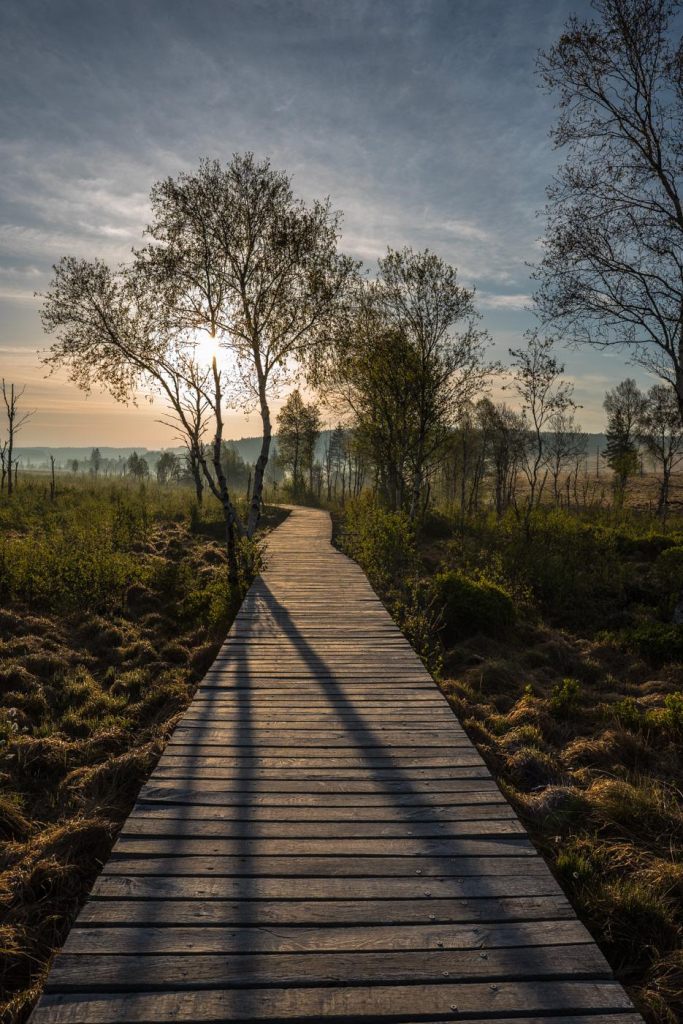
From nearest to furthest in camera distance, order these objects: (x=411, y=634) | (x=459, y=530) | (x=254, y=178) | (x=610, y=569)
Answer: (x=411, y=634)
(x=254, y=178)
(x=610, y=569)
(x=459, y=530)

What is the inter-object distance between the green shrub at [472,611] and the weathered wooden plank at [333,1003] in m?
8.15

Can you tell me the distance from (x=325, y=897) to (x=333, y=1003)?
57 cm

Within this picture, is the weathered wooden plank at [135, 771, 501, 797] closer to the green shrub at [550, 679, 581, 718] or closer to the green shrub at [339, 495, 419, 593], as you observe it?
the green shrub at [550, 679, 581, 718]

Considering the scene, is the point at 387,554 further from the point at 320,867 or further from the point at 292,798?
the point at 320,867

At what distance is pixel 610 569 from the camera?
13602 mm

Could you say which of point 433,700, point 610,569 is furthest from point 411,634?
point 610,569

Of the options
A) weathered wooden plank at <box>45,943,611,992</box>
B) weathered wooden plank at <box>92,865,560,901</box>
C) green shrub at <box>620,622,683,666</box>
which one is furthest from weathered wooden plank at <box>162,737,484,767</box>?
green shrub at <box>620,622,683,666</box>

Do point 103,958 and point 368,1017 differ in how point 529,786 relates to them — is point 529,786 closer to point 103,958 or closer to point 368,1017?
point 368,1017

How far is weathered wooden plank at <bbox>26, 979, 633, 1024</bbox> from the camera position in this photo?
2.04 metres

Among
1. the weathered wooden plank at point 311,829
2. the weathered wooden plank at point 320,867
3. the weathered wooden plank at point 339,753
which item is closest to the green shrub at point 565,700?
the weathered wooden plank at point 339,753

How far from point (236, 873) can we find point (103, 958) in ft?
2.37

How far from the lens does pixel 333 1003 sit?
2.11 meters

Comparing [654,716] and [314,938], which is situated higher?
[314,938]

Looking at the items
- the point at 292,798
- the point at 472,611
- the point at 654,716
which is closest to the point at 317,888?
the point at 292,798
